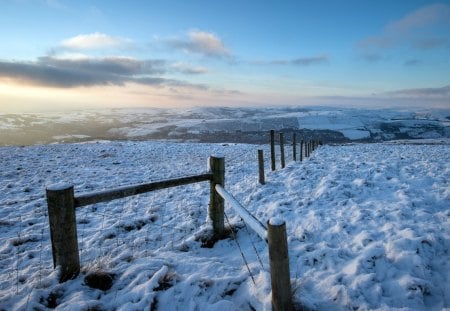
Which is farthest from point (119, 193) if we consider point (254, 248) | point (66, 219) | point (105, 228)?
point (105, 228)

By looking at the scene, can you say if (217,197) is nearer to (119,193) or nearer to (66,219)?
(119,193)

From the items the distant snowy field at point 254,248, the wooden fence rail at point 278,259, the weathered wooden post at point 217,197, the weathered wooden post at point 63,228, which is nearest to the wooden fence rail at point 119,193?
the weathered wooden post at point 63,228

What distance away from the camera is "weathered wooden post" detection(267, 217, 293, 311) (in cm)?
241

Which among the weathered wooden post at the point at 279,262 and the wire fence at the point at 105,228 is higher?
the weathered wooden post at the point at 279,262

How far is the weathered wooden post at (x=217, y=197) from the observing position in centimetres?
491

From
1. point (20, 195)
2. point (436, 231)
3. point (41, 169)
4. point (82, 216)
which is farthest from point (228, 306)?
point (41, 169)

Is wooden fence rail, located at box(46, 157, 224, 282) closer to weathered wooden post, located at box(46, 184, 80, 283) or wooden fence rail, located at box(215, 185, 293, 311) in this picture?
weathered wooden post, located at box(46, 184, 80, 283)

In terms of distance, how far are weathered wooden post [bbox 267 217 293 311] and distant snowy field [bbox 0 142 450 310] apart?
1.32ft

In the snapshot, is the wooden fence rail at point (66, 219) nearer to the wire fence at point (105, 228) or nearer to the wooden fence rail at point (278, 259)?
the wire fence at point (105, 228)

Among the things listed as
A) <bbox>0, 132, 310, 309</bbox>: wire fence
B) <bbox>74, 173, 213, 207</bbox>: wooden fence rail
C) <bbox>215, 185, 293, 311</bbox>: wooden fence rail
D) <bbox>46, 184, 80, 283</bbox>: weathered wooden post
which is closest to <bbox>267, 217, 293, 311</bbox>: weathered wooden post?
<bbox>215, 185, 293, 311</bbox>: wooden fence rail

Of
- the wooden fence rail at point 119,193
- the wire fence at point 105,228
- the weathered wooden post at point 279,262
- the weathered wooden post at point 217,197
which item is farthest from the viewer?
the weathered wooden post at point 217,197

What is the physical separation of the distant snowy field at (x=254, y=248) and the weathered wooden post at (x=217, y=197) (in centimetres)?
29

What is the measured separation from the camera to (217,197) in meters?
5.07

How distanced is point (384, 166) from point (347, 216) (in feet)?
18.4
